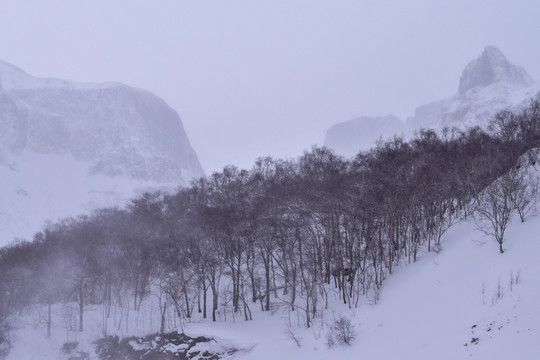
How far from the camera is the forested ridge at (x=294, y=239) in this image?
1223 inches

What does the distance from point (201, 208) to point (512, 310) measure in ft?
121

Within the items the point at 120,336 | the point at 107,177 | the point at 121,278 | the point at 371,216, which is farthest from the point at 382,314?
the point at 107,177

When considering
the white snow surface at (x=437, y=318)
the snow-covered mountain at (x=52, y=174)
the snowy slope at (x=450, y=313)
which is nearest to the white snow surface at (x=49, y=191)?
the snow-covered mountain at (x=52, y=174)

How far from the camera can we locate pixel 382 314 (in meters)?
22.0

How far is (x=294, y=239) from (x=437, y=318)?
19131 mm

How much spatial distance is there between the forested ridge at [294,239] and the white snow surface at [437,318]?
5.12ft

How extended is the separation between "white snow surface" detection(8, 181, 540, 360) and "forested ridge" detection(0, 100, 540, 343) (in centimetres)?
156

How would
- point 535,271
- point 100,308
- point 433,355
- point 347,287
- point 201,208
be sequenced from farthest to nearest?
point 201,208, point 100,308, point 347,287, point 535,271, point 433,355

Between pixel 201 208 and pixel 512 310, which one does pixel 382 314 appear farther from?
pixel 201 208

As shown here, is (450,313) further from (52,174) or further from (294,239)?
(52,174)

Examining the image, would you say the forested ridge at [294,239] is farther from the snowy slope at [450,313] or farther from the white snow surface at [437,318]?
the snowy slope at [450,313]

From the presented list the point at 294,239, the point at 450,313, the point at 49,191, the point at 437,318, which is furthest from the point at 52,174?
the point at 450,313

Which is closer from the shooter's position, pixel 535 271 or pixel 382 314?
pixel 535 271

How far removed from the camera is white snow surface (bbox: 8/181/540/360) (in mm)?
14016
